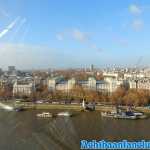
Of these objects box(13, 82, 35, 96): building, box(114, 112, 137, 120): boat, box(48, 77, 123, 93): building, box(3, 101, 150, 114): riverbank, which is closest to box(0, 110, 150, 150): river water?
box(114, 112, 137, 120): boat

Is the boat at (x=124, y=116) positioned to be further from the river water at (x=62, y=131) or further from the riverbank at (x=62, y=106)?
the riverbank at (x=62, y=106)

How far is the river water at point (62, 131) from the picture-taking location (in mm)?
3430

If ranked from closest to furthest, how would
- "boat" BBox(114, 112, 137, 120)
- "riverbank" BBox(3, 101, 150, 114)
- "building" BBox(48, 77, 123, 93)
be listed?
"boat" BBox(114, 112, 137, 120)
"riverbank" BBox(3, 101, 150, 114)
"building" BBox(48, 77, 123, 93)

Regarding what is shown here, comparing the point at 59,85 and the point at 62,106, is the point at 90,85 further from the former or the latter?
the point at 62,106

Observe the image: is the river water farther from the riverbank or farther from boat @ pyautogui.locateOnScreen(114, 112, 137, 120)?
the riverbank

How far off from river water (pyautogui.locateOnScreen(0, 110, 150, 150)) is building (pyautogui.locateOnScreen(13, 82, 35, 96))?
9.47 feet

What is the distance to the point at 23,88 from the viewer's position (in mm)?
9508

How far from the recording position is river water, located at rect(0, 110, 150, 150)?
3430mm

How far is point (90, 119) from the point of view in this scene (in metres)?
5.80

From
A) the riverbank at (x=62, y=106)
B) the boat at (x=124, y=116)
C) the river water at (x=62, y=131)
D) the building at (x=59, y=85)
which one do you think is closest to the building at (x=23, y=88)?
the building at (x=59, y=85)

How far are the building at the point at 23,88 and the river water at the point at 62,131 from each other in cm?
289

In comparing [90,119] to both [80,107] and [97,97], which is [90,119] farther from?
[97,97]

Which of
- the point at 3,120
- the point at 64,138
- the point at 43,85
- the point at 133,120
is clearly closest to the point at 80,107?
the point at 133,120

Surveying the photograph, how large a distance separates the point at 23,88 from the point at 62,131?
19.2ft
